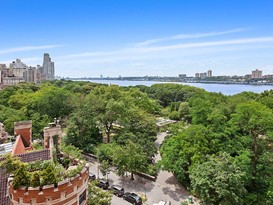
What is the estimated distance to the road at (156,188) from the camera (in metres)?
21.2

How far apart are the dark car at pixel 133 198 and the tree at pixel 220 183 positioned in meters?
5.41

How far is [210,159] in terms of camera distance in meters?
19.6

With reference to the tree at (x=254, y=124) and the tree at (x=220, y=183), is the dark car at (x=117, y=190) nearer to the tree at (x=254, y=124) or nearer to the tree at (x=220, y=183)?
the tree at (x=220, y=183)

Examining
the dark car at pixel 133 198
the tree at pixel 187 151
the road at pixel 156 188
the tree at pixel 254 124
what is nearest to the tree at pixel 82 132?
the road at pixel 156 188

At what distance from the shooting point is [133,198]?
20.4 m

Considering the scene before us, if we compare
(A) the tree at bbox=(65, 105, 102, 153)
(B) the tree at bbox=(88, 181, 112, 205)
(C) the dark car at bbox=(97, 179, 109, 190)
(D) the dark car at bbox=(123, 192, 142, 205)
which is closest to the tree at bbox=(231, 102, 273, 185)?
(D) the dark car at bbox=(123, 192, 142, 205)

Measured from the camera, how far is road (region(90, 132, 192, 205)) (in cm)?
2122

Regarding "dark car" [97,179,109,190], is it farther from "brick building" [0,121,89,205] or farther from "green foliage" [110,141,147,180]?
"brick building" [0,121,89,205]

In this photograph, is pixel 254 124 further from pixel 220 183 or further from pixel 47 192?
pixel 47 192

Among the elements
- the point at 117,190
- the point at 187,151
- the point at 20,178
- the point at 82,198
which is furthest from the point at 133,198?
the point at 20,178

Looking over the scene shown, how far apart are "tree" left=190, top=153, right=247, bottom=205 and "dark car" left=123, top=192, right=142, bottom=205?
213 inches

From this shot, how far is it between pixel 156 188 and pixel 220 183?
8302 mm

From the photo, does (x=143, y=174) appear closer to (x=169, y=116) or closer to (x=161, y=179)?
(x=161, y=179)

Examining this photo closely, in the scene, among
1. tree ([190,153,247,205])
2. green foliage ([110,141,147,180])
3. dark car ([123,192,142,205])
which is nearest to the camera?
tree ([190,153,247,205])
